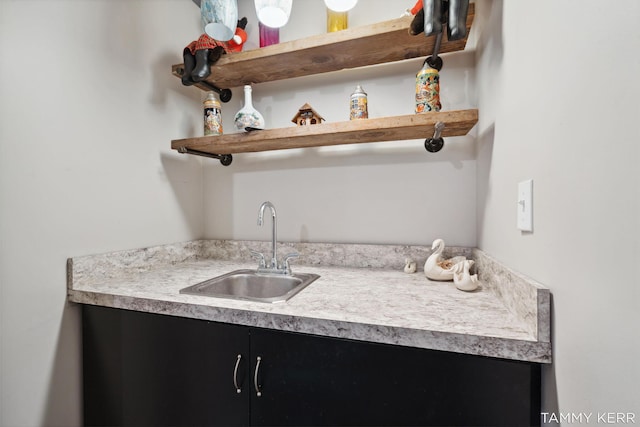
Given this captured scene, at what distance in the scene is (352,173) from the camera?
143cm

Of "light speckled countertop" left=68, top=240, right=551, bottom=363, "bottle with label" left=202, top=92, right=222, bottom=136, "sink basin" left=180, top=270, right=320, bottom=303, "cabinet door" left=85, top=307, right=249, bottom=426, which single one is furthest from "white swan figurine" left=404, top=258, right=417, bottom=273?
"bottle with label" left=202, top=92, right=222, bottom=136

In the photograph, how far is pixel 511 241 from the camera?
80 cm

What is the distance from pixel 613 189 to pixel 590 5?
12.3 inches

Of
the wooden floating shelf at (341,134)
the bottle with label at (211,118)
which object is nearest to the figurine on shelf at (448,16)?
the wooden floating shelf at (341,134)

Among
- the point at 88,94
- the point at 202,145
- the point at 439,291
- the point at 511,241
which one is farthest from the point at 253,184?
the point at 511,241

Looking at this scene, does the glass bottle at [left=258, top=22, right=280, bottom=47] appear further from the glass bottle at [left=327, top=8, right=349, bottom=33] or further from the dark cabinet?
the dark cabinet

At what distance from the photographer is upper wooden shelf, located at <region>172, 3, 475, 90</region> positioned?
107 cm

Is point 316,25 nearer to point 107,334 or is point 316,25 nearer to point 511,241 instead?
point 511,241

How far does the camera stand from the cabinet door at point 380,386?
639mm

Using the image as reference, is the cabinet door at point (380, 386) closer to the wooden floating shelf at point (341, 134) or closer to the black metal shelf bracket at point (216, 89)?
the wooden floating shelf at point (341, 134)

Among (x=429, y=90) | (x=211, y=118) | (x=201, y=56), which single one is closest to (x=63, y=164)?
(x=211, y=118)

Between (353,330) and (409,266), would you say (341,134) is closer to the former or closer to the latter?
(409,266)

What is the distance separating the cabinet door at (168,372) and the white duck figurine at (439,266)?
748mm

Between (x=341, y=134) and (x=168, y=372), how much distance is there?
1.10 meters
